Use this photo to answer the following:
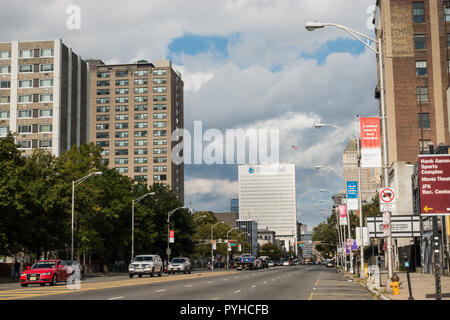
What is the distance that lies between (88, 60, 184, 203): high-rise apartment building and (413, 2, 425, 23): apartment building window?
292 ft

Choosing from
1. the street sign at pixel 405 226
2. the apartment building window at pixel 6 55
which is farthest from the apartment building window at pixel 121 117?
the street sign at pixel 405 226

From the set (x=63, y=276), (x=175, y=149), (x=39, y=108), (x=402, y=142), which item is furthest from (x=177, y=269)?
(x=175, y=149)

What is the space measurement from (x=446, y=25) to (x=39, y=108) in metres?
79.2

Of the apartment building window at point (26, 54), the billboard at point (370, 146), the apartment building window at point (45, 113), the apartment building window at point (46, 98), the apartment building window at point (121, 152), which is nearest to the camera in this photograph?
the billboard at point (370, 146)

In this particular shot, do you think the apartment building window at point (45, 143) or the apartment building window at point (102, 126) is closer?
the apartment building window at point (45, 143)

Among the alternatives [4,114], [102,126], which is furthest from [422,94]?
[102,126]

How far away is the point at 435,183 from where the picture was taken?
20.8m

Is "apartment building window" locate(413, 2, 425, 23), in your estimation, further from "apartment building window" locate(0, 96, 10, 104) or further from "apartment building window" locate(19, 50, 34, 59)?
"apartment building window" locate(0, 96, 10, 104)

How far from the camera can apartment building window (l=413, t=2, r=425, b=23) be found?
93.5 meters

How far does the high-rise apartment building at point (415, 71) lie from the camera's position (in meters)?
91.4

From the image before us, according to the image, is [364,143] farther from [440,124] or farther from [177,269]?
[440,124]

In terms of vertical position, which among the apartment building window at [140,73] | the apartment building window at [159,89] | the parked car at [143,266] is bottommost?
the parked car at [143,266]

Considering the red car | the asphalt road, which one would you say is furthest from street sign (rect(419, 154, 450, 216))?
the red car

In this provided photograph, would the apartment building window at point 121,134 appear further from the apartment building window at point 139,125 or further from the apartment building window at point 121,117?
the apartment building window at point 121,117
